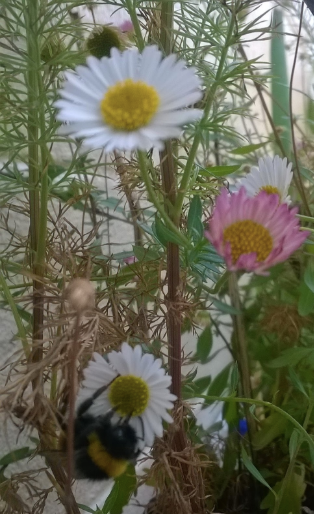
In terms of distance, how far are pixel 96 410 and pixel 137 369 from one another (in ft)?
0.11

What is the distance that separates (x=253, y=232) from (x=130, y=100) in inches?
2.8

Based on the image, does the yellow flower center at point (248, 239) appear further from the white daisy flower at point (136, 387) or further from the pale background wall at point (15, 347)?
the pale background wall at point (15, 347)

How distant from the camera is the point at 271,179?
28 cm

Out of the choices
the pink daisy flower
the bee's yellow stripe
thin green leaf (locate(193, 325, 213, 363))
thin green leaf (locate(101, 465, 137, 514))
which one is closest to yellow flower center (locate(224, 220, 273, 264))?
the pink daisy flower

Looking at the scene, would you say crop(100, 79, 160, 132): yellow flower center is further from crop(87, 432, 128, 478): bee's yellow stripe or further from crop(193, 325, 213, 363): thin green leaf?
crop(193, 325, 213, 363): thin green leaf

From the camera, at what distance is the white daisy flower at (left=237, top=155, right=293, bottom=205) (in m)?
0.27

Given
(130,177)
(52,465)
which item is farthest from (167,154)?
(52,465)

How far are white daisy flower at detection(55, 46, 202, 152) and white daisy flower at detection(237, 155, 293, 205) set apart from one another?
0.31ft

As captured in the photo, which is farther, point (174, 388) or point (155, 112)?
point (174, 388)

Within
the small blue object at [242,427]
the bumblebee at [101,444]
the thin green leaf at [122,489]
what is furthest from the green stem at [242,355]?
the bumblebee at [101,444]

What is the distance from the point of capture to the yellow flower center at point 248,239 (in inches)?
8.1

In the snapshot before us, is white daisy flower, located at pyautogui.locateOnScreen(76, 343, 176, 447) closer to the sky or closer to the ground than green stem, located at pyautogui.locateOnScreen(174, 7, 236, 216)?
closer to the ground

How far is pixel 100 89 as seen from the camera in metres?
0.19

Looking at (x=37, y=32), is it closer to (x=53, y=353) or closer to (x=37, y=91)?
(x=37, y=91)
